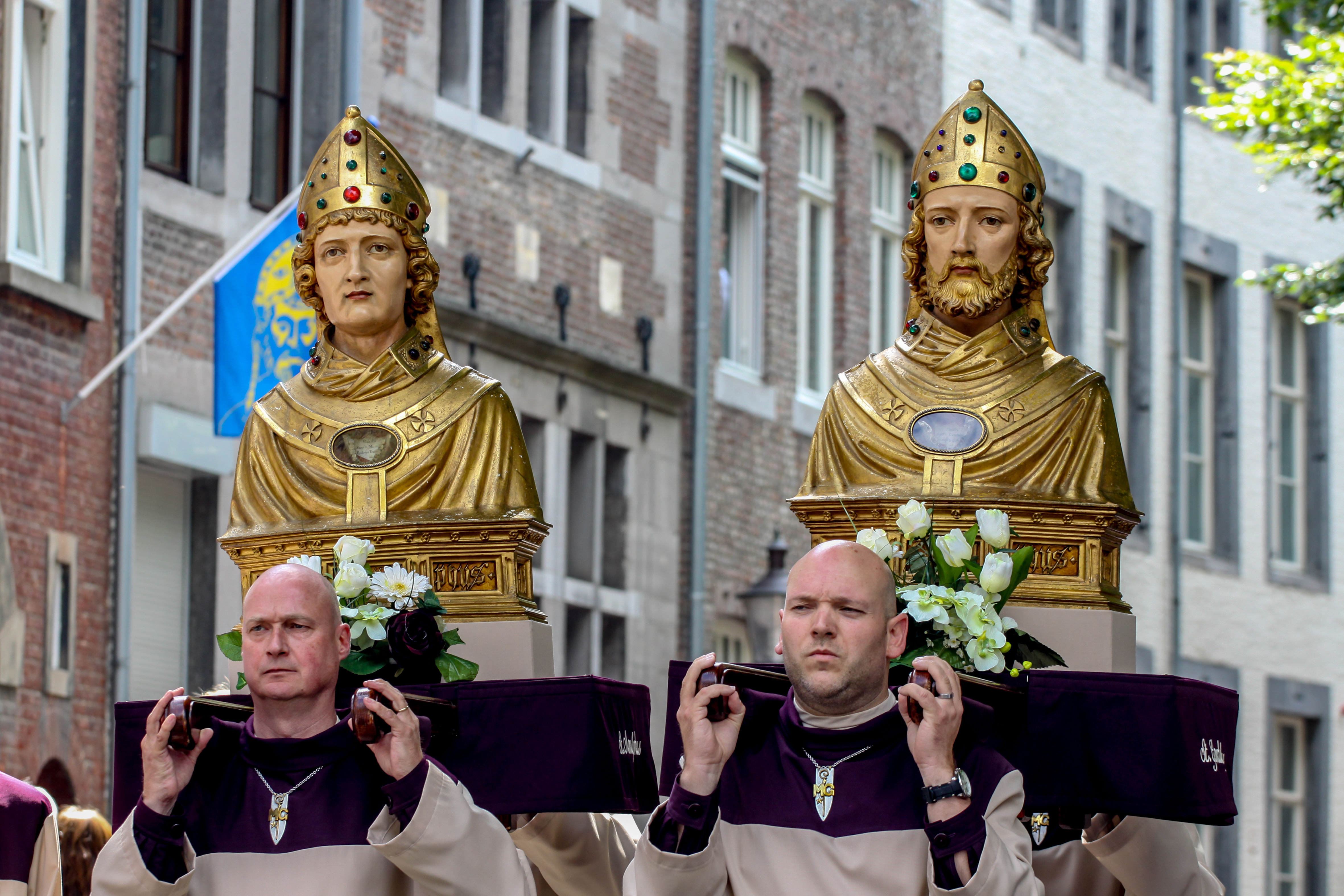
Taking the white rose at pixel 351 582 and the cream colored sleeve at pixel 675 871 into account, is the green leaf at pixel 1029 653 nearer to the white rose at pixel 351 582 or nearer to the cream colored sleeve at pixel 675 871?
the cream colored sleeve at pixel 675 871

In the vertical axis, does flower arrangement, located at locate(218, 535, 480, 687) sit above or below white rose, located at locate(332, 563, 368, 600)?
below

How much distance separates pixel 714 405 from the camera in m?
23.7

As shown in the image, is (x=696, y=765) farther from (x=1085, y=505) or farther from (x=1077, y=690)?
(x=1085, y=505)

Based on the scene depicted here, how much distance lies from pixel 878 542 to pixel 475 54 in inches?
541

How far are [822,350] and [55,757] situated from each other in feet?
34.8

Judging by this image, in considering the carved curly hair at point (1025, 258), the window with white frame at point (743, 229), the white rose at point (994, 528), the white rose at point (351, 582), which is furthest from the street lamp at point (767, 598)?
the white rose at point (994, 528)

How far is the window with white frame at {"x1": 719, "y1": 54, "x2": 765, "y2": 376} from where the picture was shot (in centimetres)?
2442

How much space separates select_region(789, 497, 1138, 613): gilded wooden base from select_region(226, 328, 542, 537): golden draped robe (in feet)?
3.51

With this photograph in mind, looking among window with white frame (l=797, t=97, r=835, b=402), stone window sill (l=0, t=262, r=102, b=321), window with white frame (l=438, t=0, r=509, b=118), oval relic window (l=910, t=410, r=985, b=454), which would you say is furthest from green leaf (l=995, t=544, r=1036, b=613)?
Answer: window with white frame (l=797, t=97, r=835, b=402)

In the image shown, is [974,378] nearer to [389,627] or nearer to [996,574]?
[996,574]

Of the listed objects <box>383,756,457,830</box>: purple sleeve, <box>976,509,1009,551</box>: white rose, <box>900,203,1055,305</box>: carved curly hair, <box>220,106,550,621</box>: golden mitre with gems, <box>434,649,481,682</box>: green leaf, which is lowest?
<box>383,756,457,830</box>: purple sleeve

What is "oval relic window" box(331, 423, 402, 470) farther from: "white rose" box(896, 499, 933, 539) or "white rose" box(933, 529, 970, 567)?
"white rose" box(933, 529, 970, 567)

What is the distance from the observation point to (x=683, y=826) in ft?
22.2

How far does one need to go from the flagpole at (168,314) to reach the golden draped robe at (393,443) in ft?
21.7
